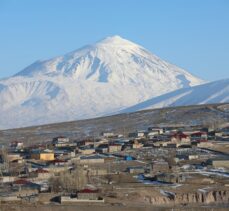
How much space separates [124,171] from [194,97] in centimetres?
12917

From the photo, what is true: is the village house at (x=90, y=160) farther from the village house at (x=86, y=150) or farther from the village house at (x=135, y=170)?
the village house at (x=135, y=170)

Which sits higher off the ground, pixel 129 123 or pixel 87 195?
pixel 129 123

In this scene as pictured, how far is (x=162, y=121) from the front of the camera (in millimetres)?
94000

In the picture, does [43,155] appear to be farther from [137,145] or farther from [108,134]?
[108,134]

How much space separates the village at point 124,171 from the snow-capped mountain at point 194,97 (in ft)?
328

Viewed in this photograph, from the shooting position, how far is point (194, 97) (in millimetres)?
184500

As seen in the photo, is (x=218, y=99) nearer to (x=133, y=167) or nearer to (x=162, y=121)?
(x=162, y=121)

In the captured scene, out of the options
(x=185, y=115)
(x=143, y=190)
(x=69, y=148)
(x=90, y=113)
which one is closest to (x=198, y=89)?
(x=90, y=113)

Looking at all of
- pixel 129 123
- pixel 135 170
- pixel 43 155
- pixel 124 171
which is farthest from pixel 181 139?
pixel 129 123

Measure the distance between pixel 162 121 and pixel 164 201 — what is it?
46.6 meters

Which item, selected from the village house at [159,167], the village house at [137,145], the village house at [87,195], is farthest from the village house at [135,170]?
the village house at [137,145]

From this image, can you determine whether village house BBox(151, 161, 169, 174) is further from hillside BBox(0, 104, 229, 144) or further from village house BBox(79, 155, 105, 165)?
hillside BBox(0, 104, 229, 144)

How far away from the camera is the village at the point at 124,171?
47.5 m

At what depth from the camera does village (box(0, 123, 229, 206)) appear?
4747cm
